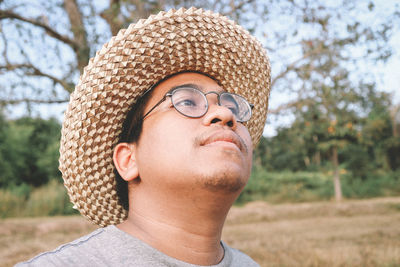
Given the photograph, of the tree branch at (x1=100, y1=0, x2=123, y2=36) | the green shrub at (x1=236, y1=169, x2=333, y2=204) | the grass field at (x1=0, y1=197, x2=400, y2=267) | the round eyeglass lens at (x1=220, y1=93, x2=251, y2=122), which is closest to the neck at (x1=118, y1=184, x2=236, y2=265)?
the round eyeglass lens at (x1=220, y1=93, x2=251, y2=122)

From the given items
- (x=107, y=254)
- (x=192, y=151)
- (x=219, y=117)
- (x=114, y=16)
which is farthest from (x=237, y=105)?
(x=114, y=16)

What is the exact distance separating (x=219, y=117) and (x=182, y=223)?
558 millimetres

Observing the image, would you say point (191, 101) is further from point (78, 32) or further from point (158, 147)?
point (78, 32)

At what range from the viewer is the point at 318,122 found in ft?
17.5

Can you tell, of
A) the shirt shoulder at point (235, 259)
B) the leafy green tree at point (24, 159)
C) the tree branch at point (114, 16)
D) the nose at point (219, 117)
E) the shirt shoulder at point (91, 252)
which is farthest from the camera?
the leafy green tree at point (24, 159)

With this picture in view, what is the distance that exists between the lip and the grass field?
11.2 ft

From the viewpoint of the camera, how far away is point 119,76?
1688 mm

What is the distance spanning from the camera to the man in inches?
59.4

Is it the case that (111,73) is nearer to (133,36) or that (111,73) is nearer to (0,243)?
(133,36)

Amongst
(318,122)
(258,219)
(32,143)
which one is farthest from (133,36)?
(32,143)

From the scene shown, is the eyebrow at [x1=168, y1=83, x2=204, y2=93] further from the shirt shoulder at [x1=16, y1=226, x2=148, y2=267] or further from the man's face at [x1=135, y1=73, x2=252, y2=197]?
the shirt shoulder at [x1=16, y1=226, x2=148, y2=267]

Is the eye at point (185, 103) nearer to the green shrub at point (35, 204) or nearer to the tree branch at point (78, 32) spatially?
the tree branch at point (78, 32)

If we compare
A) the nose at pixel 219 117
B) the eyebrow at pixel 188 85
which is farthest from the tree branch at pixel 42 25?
the nose at pixel 219 117

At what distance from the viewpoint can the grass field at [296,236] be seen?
462cm
